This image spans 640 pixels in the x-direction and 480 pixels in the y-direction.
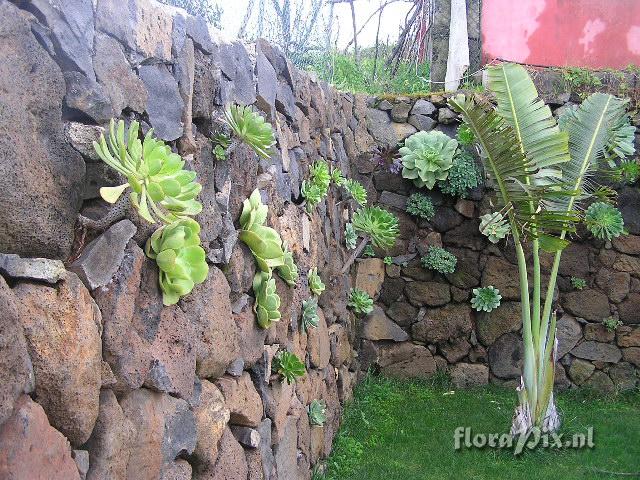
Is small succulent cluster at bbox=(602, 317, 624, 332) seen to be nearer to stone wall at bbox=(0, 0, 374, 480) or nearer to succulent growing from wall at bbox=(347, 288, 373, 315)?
succulent growing from wall at bbox=(347, 288, 373, 315)

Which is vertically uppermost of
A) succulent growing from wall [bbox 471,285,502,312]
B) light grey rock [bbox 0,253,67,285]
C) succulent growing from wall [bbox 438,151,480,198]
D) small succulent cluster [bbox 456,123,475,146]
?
small succulent cluster [bbox 456,123,475,146]

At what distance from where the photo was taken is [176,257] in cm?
166

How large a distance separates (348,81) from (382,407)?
3.45 metres

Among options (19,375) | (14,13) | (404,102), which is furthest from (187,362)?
(404,102)

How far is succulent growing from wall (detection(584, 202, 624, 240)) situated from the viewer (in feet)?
19.5

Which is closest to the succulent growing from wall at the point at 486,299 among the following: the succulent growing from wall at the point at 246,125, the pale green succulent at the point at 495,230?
the pale green succulent at the point at 495,230

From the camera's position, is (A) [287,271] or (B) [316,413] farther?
(B) [316,413]

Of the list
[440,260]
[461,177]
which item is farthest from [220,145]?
[440,260]

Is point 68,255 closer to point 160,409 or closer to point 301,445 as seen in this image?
point 160,409

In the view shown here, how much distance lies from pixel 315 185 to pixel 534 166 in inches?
53.5

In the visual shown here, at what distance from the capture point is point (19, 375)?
43.7 inches

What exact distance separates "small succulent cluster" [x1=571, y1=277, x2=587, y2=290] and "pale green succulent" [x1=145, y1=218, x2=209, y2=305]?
5.19m

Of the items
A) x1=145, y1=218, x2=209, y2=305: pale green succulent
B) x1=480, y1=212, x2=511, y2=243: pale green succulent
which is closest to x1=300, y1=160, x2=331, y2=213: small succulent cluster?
x1=145, y1=218, x2=209, y2=305: pale green succulent

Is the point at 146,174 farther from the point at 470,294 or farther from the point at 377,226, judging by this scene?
the point at 470,294
